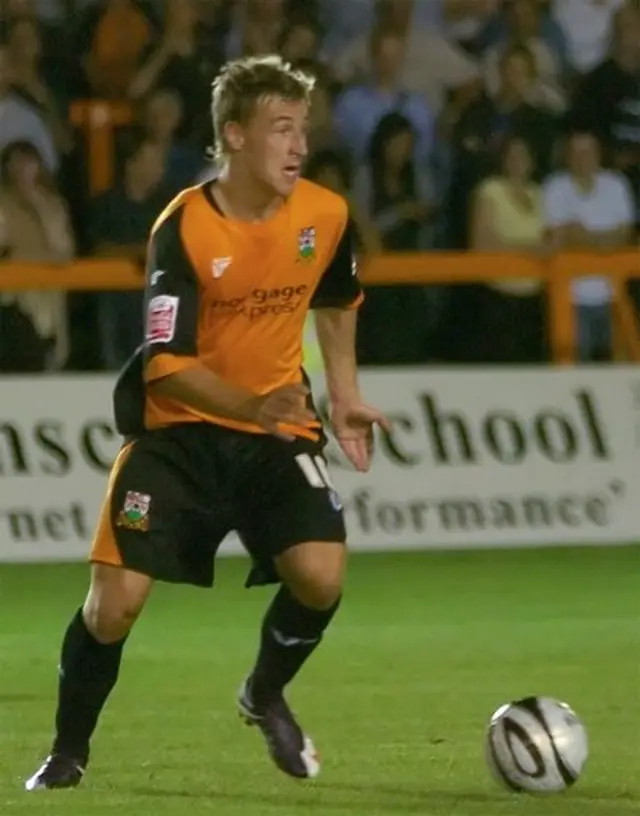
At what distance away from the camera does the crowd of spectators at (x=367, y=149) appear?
11578 mm

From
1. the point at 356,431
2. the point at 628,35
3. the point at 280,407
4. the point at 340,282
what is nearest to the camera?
the point at 280,407

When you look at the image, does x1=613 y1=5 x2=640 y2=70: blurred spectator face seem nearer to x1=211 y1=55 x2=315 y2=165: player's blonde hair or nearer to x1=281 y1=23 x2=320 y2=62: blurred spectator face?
x1=281 y1=23 x2=320 y2=62: blurred spectator face

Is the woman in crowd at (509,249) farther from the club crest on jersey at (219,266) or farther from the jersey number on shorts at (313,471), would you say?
the club crest on jersey at (219,266)

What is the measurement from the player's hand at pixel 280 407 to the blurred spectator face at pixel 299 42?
6947mm

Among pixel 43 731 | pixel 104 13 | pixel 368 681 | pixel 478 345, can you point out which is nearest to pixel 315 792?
pixel 43 731

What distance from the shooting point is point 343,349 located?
20.1 feet

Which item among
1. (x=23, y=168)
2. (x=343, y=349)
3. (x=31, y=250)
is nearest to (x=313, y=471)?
(x=343, y=349)

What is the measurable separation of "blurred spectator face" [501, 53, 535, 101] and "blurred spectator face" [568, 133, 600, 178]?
0.60 meters

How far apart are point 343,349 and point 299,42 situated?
6.41 metres

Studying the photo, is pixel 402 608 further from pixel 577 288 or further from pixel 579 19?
pixel 579 19

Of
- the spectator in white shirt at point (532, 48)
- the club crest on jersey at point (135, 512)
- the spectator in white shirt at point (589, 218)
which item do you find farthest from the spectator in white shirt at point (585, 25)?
the club crest on jersey at point (135, 512)

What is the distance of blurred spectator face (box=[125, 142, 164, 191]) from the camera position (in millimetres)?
11562

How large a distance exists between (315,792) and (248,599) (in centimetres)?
431

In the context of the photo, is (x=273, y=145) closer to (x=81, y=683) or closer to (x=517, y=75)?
(x=81, y=683)
